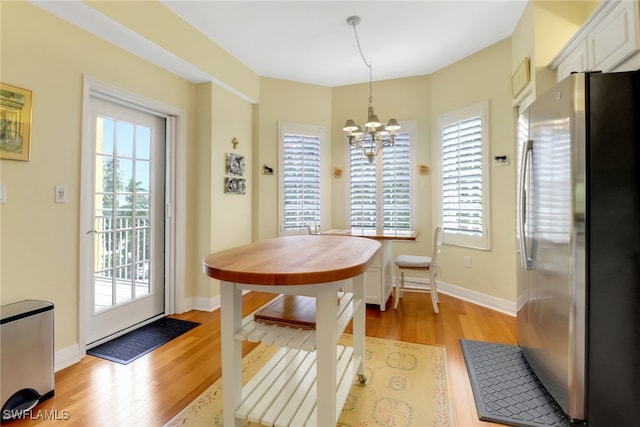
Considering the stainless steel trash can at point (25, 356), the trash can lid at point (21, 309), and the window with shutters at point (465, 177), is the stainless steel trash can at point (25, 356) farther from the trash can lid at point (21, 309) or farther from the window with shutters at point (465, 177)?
the window with shutters at point (465, 177)

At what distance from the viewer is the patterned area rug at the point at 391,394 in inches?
62.6

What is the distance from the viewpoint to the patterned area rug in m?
1.59

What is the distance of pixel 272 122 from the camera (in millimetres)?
4090

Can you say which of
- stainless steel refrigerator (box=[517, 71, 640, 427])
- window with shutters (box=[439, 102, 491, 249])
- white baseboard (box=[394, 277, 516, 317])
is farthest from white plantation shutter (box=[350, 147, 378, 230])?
stainless steel refrigerator (box=[517, 71, 640, 427])

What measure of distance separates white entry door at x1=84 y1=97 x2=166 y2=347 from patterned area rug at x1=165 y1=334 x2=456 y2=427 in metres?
1.30

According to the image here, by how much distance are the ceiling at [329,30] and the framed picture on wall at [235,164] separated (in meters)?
0.91

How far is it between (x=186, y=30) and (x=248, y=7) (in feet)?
2.11

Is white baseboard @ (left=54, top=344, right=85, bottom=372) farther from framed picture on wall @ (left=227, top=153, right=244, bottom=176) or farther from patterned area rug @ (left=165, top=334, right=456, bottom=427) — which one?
framed picture on wall @ (left=227, top=153, right=244, bottom=176)

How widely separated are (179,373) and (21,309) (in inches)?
38.3

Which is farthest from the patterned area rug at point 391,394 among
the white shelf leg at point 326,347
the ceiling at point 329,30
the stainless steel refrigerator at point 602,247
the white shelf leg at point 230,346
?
the ceiling at point 329,30

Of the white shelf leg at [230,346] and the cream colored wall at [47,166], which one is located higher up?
the cream colored wall at [47,166]

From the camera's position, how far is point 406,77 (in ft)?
13.4

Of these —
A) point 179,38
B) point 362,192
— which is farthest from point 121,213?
point 362,192

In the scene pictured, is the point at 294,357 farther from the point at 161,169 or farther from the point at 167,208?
the point at 161,169
